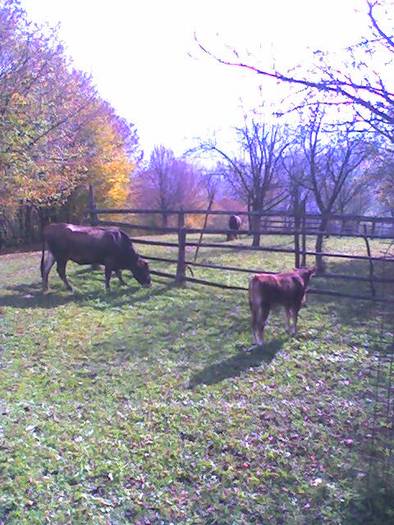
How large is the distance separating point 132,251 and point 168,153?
110 ft

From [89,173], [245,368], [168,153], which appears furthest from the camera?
[168,153]

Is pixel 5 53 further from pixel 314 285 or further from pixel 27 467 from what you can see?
pixel 27 467

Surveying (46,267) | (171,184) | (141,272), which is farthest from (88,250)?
(171,184)

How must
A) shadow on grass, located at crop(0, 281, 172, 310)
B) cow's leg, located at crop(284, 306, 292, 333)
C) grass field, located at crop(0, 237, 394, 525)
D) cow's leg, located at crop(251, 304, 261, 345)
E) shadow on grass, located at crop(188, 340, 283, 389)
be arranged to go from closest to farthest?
grass field, located at crop(0, 237, 394, 525), shadow on grass, located at crop(188, 340, 283, 389), cow's leg, located at crop(251, 304, 261, 345), cow's leg, located at crop(284, 306, 292, 333), shadow on grass, located at crop(0, 281, 172, 310)

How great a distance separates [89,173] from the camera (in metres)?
25.9

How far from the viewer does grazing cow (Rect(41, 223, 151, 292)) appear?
406 inches

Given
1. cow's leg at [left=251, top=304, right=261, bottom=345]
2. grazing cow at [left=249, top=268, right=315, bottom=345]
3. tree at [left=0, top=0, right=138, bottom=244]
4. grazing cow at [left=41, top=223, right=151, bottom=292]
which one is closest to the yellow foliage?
tree at [left=0, top=0, right=138, bottom=244]

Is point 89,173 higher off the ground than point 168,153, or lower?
lower

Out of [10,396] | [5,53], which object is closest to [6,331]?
[10,396]

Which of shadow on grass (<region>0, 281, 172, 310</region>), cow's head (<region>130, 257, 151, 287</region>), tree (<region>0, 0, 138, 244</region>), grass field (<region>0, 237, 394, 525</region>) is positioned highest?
tree (<region>0, 0, 138, 244</region>)

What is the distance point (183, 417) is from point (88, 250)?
6.35 meters

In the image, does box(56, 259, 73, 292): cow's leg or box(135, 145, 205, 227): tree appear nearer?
box(56, 259, 73, 292): cow's leg

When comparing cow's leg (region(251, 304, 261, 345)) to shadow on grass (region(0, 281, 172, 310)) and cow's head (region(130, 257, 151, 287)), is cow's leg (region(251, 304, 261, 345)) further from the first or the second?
cow's head (region(130, 257, 151, 287))

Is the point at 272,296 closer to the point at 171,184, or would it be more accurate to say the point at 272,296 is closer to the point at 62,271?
the point at 62,271
